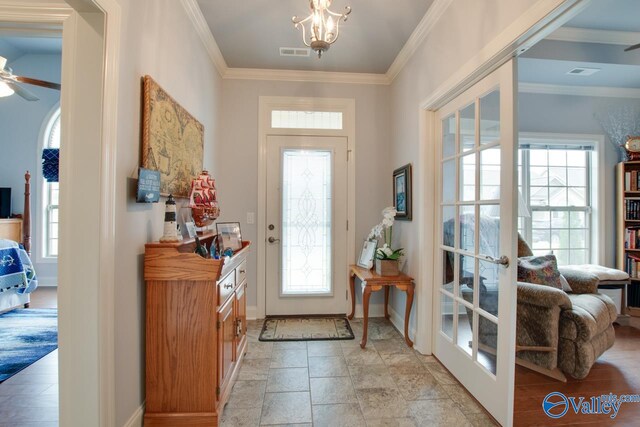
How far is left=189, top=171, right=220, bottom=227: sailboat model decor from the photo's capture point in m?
1.90

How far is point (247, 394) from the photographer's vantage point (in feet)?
6.31

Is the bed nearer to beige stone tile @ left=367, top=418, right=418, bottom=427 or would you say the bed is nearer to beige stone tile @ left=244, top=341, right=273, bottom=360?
beige stone tile @ left=244, top=341, right=273, bottom=360

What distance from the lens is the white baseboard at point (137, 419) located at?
1.45m

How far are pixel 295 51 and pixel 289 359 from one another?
110 inches

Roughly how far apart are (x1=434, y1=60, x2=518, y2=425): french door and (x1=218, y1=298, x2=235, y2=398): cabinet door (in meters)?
1.56

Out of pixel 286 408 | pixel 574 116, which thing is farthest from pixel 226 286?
pixel 574 116

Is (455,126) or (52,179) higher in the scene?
(455,126)

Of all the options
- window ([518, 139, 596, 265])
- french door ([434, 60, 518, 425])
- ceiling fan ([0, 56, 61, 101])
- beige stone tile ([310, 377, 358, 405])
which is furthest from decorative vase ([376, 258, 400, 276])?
ceiling fan ([0, 56, 61, 101])

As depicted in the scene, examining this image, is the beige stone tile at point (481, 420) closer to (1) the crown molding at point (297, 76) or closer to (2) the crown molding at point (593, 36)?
(2) the crown molding at point (593, 36)

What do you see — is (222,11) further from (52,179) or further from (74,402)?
(52,179)

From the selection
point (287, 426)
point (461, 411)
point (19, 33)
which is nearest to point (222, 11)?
point (19, 33)

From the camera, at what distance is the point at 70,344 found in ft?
4.08

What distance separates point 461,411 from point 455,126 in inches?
73.4

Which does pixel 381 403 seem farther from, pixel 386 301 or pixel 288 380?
pixel 386 301
